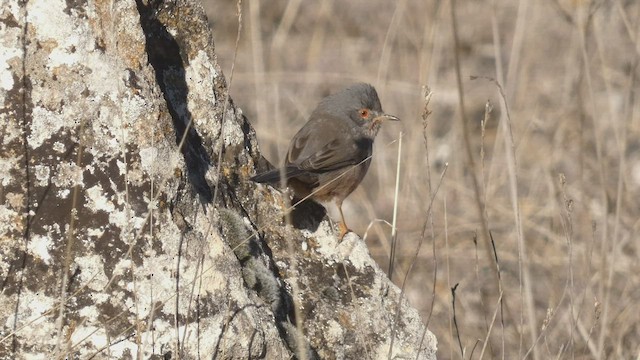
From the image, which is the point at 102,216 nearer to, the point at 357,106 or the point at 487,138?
the point at 357,106

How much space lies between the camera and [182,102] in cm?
326

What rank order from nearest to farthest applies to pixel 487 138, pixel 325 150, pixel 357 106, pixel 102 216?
1. pixel 102 216
2. pixel 325 150
3. pixel 357 106
4. pixel 487 138

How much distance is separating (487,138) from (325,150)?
3.74 metres

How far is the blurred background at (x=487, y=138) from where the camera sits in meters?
4.82

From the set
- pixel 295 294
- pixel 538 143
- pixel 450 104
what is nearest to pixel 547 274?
pixel 538 143

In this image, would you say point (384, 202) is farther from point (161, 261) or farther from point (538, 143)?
point (161, 261)

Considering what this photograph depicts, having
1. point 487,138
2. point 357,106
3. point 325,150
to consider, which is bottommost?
point 487,138

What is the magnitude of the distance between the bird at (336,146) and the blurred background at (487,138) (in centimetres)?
19

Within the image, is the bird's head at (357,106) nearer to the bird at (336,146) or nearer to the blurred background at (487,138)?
the bird at (336,146)

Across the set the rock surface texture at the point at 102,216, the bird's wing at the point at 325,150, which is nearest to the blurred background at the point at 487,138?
the bird's wing at the point at 325,150

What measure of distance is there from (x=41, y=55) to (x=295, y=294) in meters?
1.05

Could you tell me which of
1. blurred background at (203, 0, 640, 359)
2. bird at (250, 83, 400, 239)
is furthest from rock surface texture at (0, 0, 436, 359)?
bird at (250, 83, 400, 239)

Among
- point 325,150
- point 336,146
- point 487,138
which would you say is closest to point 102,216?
point 325,150

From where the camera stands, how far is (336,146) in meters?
5.01
